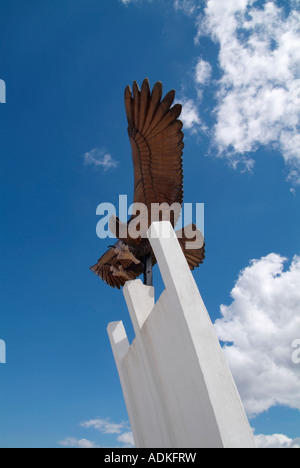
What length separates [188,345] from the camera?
143 inches

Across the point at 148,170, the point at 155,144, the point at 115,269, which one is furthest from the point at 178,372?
the point at 155,144

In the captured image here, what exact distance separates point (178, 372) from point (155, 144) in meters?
3.83

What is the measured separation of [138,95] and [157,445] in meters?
5.50

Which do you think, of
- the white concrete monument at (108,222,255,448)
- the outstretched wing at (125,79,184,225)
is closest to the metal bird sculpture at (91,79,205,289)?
the outstretched wing at (125,79,184,225)

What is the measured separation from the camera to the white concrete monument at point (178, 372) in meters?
3.17

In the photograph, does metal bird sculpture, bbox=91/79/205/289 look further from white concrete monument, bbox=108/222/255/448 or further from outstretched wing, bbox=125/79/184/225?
white concrete monument, bbox=108/222/255/448

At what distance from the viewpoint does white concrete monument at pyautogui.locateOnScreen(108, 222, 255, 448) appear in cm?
317

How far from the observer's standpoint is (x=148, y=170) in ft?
19.7

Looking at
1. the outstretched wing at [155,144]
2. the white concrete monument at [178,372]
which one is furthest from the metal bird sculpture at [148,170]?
the white concrete monument at [178,372]

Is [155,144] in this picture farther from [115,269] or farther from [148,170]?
[115,269]

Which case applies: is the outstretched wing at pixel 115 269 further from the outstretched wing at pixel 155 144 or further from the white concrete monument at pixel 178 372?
the outstretched wing at pixel 155 144
